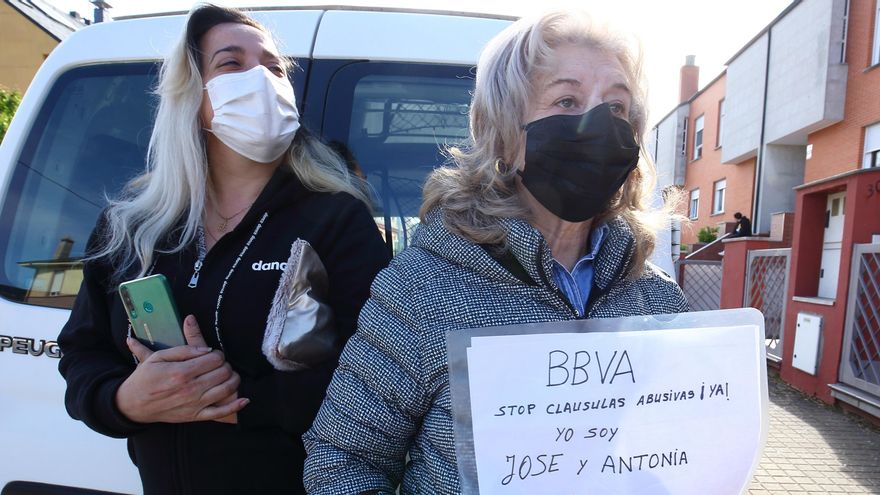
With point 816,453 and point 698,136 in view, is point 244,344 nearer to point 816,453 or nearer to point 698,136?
point 816,453

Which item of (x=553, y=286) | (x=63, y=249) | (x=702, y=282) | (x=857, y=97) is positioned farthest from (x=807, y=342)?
(x=857, y=97)

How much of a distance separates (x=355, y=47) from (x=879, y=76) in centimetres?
1428

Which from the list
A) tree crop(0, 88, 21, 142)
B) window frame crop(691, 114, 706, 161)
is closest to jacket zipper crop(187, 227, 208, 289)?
tree crop(0, 88, 21, 142)

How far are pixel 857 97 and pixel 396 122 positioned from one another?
1464 cm

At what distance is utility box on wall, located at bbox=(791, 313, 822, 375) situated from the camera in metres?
5.95

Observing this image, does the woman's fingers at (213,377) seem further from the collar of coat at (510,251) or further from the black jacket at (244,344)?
the collar of coat at (510,251)

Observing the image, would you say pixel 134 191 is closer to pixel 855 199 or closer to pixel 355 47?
pixel 355 47

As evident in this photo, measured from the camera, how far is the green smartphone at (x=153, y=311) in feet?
4.36

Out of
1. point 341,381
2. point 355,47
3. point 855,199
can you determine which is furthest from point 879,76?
point 341,381

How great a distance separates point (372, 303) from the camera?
1156 millimetres

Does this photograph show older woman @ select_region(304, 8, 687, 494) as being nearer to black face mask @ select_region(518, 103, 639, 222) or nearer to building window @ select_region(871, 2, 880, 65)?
black face mask @ select_region(518, 103, 639, 222)

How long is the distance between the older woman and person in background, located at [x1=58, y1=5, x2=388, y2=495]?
0.25 metres

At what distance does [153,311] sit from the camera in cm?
134

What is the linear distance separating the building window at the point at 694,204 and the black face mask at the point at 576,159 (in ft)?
80.5
